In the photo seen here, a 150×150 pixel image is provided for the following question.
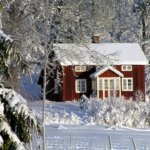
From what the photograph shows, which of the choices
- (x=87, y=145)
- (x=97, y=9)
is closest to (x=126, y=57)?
(x=97, y=9)

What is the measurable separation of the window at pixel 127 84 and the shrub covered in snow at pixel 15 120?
38.5 metres

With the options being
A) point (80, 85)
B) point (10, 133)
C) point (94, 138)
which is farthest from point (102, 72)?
point (10, 133)

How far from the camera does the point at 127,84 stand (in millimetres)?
45562

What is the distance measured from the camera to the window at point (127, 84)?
45438mm

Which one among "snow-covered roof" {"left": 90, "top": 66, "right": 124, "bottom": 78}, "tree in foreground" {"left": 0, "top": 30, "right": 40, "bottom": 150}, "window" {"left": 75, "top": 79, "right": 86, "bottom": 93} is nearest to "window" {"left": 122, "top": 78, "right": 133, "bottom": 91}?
"snow-covered roof" {"left": 90, "top": 66, "right": 124, "bottom": 78}

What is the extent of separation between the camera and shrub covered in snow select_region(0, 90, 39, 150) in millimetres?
6934

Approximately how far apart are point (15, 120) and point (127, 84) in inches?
1527

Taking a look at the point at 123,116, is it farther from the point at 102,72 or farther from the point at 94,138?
the point at 102,72

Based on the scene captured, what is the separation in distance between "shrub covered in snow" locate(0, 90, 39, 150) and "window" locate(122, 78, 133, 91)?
38.5m

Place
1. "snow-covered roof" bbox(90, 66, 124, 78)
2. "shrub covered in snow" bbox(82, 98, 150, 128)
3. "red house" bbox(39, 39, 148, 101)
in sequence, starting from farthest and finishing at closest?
"red house" bbox(39, 39, 148, 101) < "snow-covered roof" bbox(90, 66, 124, 78) < "shrub covered in snow" bbox(82, 98, 150, 128)

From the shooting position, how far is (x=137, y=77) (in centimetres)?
4562

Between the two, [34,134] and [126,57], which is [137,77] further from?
[34,134]

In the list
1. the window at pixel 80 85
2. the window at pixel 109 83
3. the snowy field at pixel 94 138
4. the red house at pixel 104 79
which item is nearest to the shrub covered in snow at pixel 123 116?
the snowy field at pixel 94 138

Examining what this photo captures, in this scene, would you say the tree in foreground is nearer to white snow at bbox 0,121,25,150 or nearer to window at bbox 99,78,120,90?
white snow at bbox 0,121,25,150
